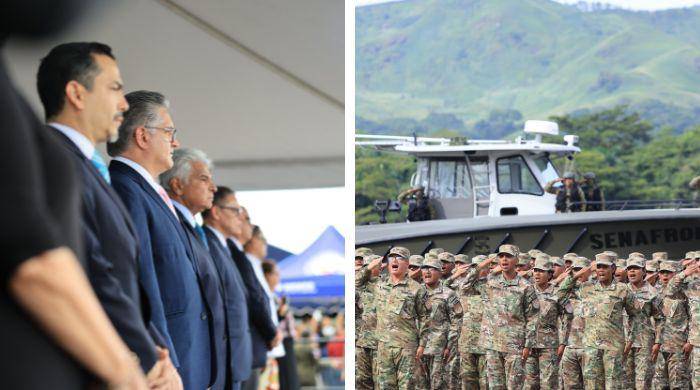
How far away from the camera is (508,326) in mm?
6969

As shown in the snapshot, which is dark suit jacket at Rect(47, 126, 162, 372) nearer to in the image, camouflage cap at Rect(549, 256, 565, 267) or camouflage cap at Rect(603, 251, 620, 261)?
camouflage cap at Rect(549, 256, 565, 267)

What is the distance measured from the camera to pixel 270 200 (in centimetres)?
441

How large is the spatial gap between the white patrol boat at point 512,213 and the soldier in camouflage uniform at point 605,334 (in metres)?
0.38

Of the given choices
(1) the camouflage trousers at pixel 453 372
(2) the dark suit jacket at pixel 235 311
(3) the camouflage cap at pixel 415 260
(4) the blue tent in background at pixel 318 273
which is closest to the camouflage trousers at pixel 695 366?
(1) the camouflage trousers at pixel 453 372

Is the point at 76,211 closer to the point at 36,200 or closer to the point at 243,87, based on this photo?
the point at 36,200

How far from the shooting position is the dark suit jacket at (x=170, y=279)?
11.6ft

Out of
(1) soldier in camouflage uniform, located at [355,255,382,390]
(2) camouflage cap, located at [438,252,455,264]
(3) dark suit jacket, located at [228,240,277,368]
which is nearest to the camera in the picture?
(3) dark suit jacket, located at [228,240,277,368]

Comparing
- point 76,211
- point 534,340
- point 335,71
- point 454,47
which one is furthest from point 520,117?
point 76,211

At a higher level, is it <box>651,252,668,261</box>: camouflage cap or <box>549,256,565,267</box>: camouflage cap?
<box>651,252,668,261</box>: camouflage cap

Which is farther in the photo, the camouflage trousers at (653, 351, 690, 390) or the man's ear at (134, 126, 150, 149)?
the camouflage trousers at (653, 351, 690, 390)

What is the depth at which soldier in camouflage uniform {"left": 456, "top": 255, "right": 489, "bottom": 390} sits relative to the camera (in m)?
7.05

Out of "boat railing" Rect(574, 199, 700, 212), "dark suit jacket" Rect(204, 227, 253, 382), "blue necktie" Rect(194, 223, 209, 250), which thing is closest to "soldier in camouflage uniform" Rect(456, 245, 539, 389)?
"boat railing" Rect(574, 199, 700, 212)

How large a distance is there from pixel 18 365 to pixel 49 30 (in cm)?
107

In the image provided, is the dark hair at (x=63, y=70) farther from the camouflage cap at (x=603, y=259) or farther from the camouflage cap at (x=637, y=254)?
the camouflage cap at (x=637, y=254)
